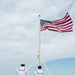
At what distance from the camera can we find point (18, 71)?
962 inches

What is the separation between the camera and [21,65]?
24.0 meters

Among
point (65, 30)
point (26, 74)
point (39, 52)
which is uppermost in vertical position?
point (65, 30)

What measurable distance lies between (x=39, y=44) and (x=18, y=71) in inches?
247

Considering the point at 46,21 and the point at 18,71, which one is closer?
the point at 18,71

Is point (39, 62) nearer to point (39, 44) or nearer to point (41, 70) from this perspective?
point (39, 44)

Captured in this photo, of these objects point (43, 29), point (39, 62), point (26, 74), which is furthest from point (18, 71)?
point (43, 29)

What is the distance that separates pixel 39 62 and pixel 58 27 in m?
4.62

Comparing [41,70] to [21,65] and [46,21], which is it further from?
[46,21]

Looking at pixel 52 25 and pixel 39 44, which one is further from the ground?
pixel 52 25

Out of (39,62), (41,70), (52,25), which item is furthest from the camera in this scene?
(52,25)

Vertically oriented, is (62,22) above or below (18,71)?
above

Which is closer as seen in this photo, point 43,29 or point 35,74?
point 35,74

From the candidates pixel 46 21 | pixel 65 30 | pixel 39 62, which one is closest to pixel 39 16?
pixel 46 21

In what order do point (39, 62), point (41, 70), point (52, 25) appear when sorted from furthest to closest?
point (52, 25), point (39, 62), point (41, 70)
